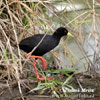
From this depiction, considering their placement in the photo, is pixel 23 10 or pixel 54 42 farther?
pixel 23 10

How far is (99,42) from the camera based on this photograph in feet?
15.0

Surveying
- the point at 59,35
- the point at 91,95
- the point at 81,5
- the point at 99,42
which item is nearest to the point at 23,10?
the point at 59,35

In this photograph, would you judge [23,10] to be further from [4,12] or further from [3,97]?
[3,97]

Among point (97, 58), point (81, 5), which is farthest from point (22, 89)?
point (81, 5)

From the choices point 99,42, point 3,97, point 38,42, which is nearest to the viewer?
point 3,97

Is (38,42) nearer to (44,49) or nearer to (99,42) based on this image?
(44,49)

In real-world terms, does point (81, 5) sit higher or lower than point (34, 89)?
higher

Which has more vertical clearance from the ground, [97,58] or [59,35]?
[59,35]

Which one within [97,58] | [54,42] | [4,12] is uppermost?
[4,12]

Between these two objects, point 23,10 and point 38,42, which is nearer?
point 38,42

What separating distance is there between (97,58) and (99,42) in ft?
1.10

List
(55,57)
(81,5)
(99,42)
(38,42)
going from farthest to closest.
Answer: (81,5) < (55,57) < (99,42) < (38,42)

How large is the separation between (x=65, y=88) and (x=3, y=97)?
85 cm

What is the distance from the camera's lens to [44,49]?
420 centimetres
